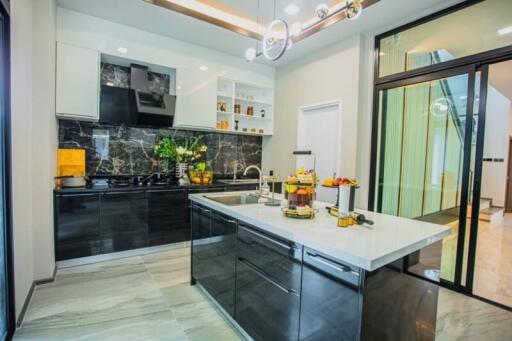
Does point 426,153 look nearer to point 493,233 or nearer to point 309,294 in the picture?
point 309,294

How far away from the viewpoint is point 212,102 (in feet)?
14.0

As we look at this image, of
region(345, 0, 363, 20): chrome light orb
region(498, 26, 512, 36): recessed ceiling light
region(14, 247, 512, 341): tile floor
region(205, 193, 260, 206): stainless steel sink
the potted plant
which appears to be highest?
region(498, 26, 512, 36): recessed ceiling light

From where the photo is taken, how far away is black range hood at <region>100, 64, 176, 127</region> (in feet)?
11.4

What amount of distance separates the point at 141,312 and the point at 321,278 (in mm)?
1750

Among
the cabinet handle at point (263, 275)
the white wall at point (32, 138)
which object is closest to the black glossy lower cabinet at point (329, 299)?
the cabinet handle at point (263, 275)

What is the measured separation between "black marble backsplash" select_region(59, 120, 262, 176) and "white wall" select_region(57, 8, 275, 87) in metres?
1.02

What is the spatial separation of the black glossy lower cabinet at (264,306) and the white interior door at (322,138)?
2308 millimetres

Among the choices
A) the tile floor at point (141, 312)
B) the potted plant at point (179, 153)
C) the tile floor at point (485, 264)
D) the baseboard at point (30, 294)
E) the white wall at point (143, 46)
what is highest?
the white wall at point (143, 46)

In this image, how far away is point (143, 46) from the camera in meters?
3.67

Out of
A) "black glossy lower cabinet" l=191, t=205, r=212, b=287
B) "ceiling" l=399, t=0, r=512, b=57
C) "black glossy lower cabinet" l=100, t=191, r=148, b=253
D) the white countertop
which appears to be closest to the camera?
the white countertop

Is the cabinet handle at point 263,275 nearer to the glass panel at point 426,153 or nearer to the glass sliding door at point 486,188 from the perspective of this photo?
the glass panel at point 426,153

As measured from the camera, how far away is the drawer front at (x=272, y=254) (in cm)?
151

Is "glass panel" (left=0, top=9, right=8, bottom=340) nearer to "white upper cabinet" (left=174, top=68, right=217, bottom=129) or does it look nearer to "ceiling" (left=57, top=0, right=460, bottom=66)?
"ceiling" (left=57, top=0, right=460, bottom=66)

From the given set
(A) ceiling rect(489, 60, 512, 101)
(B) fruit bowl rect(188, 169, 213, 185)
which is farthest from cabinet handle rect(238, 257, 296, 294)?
(A) ceiling rect(489, 60, 512, 101)
